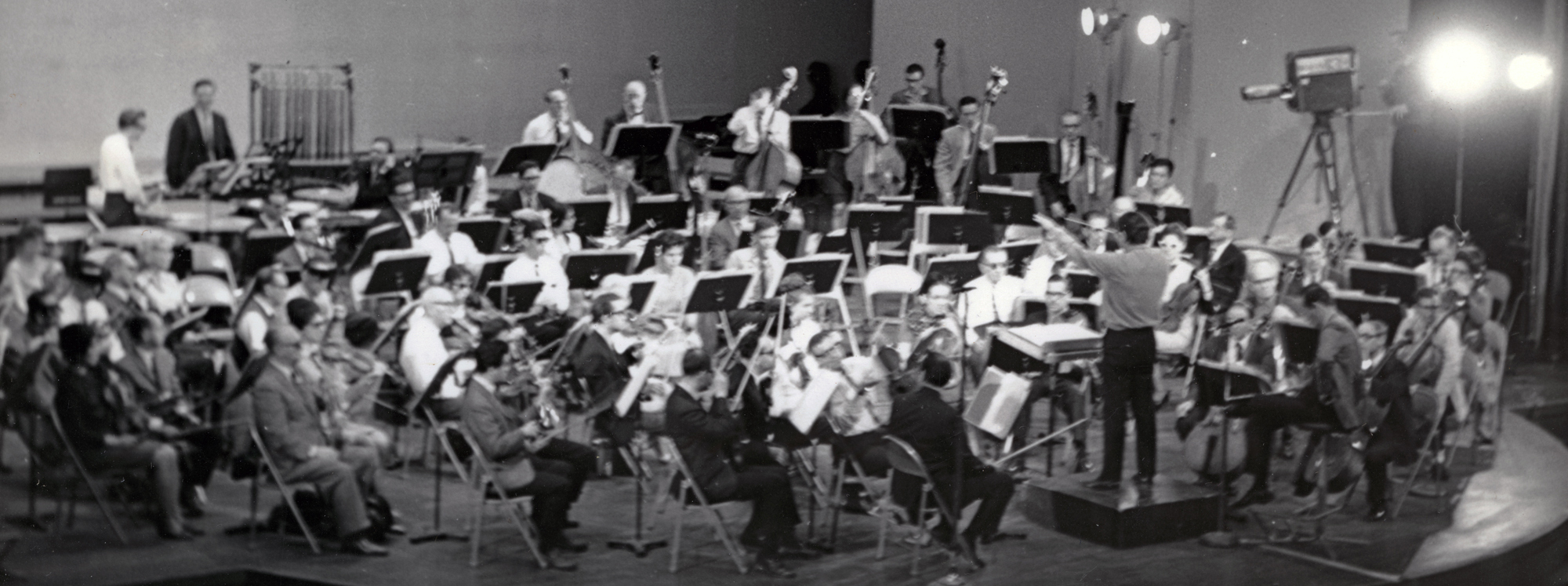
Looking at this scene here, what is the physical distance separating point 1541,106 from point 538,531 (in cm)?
623

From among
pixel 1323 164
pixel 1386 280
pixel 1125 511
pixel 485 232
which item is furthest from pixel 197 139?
pixel 1323 164

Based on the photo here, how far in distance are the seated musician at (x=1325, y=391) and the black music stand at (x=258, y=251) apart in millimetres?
4185

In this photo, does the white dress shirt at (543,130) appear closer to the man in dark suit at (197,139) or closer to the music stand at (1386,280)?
the man in dark suit at (197,139)

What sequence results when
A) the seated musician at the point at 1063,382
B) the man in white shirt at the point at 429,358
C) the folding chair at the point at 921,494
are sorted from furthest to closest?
the seated musician at the point at 1063,382
the man in white shirt at the point at 429,358
the folding chair at the point at 921,494

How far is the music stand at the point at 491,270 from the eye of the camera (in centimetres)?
788

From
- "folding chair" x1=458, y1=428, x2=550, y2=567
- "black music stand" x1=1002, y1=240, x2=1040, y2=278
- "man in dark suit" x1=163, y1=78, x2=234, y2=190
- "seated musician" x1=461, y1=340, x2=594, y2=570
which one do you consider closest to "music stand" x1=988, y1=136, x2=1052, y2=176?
"black music stand" x1=1002, y1=240, x2=1040, y2=278

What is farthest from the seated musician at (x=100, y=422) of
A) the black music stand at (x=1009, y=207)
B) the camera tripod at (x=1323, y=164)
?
the camera tripod at (x=1323, y=164)

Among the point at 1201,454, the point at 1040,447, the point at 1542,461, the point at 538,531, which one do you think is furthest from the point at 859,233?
the point at 1542,461

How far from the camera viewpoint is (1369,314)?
7547 mm

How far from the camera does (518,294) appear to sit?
24.8 feet

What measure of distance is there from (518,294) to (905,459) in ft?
6.49

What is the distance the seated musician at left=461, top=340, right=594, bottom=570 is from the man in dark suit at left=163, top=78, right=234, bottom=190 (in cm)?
128

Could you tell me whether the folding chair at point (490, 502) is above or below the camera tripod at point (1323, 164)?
below

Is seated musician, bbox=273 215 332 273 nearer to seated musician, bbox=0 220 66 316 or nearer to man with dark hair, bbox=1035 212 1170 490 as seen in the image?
seated musician, bbox=0 220 66 316
